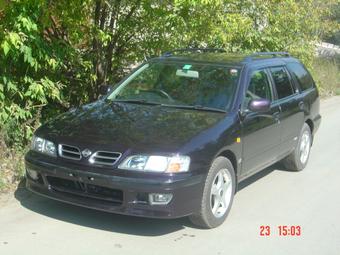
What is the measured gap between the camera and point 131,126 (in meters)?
5.65

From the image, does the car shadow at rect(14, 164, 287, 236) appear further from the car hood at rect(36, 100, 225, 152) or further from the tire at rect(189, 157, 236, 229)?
the car hood at rect(36, 100, 225, 152)

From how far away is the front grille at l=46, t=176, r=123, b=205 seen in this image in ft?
17.1

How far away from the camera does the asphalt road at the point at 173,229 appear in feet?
16.8

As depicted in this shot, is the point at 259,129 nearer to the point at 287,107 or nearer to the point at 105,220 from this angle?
the point at 287,107

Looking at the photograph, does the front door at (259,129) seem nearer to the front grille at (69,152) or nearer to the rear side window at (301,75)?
the rear side window at (301,75)

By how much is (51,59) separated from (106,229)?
289 centimetres

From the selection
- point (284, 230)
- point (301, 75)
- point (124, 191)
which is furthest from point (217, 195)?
point (301, 75)

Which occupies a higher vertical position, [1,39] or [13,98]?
[1,39]

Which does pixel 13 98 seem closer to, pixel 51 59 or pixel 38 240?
pixel 51 59

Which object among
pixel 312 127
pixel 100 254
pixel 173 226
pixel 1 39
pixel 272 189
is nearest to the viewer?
pixel 100 254

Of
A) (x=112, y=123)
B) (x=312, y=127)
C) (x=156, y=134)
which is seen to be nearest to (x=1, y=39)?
(x=112, y=123)

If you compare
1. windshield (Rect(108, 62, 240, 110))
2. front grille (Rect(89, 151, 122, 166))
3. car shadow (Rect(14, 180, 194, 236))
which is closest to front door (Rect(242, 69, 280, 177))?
windshield (Rect(108, 62, 240, 110))

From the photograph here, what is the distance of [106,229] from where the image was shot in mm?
5488

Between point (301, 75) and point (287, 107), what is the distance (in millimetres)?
1240
